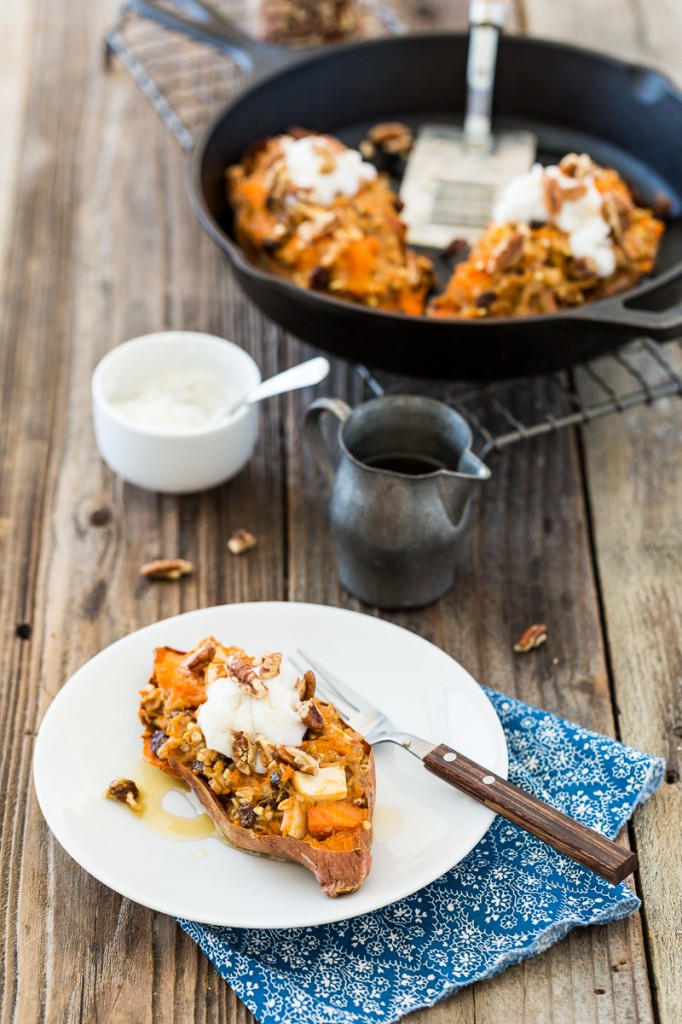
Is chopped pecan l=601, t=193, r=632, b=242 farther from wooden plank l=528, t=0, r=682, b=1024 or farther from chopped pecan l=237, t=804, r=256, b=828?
chopped pecan l=237, t=804, r=256, b=828

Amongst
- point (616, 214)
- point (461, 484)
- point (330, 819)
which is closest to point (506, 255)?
point (616, 214)

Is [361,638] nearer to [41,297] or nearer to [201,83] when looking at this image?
[41,297]

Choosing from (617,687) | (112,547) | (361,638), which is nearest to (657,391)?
(617,687)

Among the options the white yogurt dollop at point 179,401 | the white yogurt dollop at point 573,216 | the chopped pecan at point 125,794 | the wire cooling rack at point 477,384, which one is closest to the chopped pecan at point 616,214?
the white yogurt dollop at point 573,216

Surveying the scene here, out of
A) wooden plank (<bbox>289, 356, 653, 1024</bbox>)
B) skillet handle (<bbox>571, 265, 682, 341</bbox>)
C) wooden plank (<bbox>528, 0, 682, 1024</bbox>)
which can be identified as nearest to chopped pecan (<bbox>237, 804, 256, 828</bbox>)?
wooden plank (<bbox>289, 356, 653, 1024</bbox>)

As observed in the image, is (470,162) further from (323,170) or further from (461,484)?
(461,484)

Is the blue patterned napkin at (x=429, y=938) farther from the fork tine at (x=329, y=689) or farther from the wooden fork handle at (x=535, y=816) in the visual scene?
the fork tine at (x=329, y=689)

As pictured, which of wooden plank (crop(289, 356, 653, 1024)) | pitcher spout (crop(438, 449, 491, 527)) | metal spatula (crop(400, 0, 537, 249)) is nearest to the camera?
wooden plank (crop(289, 356, 653, 1024))
